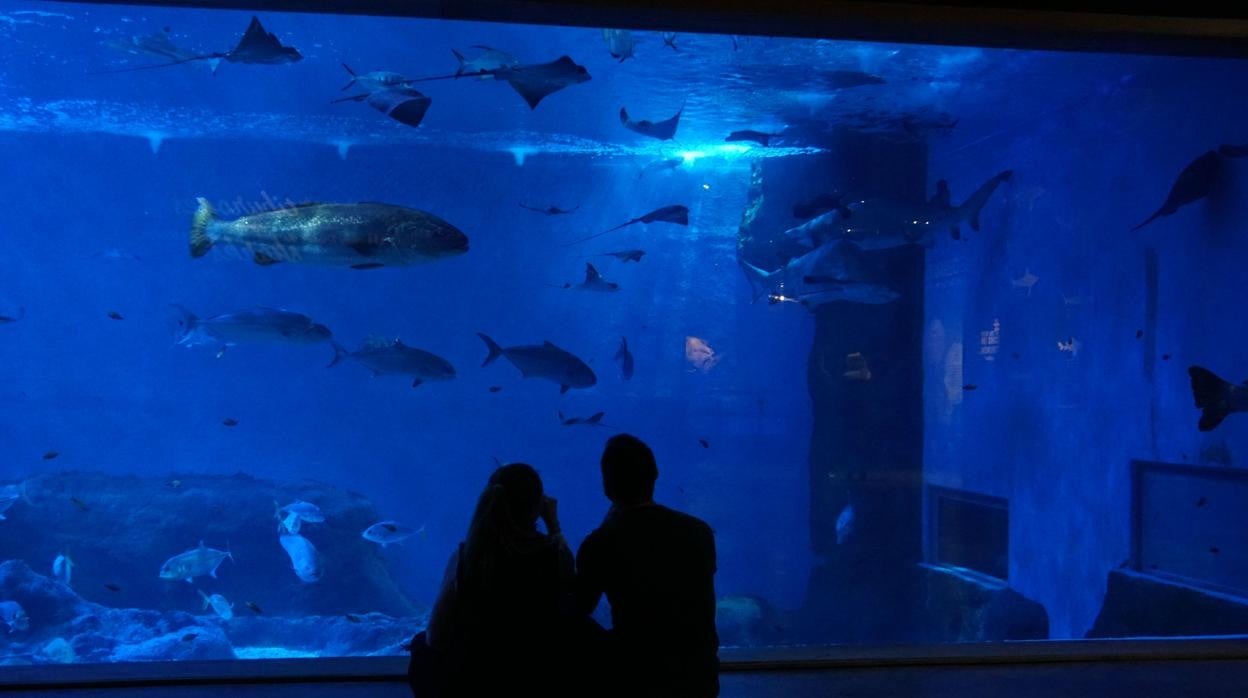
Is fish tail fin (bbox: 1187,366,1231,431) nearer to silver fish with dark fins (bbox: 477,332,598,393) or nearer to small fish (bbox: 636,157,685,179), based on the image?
silver fish with dark fins (bbox: 477,332,598,393)

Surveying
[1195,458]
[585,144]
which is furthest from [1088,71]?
[585,144]

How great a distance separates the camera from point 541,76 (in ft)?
17.3

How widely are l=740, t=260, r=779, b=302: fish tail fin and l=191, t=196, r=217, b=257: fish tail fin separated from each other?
7.90 m

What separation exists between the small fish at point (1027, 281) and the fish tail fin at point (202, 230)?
965cm

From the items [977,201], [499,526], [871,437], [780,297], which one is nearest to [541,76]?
[499,526]

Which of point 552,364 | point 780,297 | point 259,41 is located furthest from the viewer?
point 780,297

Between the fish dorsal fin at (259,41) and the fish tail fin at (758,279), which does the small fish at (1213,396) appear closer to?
the fish dorsal fin at (259,41)

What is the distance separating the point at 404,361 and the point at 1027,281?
26.5ft

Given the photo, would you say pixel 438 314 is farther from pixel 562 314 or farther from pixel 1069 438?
pixel 1069 438

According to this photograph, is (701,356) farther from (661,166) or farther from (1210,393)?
(1210,393)

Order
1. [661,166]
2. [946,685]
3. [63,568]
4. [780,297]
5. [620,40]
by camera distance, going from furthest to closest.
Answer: [661,166] → [780,297] → [63,568] → [620,40] → [946,685]

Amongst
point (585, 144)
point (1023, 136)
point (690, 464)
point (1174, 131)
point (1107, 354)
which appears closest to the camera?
→ point (1174, 131)

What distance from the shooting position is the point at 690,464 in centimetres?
2919

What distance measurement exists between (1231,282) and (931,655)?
476 cm
